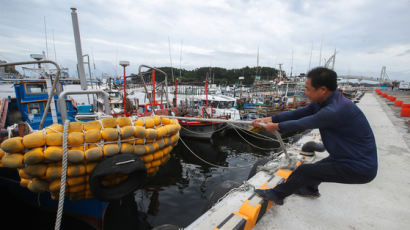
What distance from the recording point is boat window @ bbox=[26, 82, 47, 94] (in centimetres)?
732

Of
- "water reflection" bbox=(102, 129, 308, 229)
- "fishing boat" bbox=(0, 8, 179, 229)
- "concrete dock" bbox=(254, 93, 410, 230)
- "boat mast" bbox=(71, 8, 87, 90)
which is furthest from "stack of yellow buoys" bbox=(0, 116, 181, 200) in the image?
"concrete dock" bbox=(254, 93, 410, 230)

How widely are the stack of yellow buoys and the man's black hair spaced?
241 cm

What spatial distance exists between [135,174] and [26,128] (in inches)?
113

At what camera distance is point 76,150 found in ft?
7.98

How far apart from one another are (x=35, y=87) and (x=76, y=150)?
7476 millimetres

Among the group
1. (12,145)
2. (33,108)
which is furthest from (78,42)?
(33,108)

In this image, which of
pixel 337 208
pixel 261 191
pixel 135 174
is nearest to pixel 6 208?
pixel 135 174

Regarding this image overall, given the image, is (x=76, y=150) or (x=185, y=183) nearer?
(x=76, y=150)

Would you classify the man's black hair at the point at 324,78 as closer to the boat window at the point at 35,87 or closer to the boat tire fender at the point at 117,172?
the boat tire fender at the point at 117,172

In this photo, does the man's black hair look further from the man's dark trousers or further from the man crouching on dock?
the man's dark trousers

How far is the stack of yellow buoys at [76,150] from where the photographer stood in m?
2.27

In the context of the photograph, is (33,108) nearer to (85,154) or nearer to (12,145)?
(12,145)

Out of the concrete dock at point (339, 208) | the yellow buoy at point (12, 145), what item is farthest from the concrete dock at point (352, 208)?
the yellow buoy at point (12, 145)

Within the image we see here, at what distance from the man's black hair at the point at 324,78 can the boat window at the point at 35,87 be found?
9.68m
